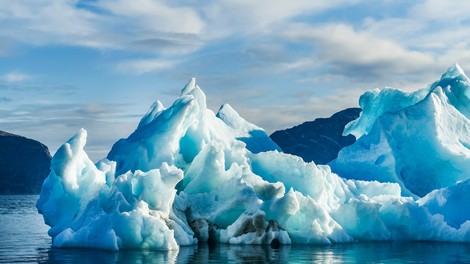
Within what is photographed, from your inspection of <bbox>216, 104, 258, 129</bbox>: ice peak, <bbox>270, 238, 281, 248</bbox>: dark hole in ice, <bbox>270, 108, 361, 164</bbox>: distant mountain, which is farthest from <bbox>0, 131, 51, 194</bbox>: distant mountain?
<bbox>270, 238, 281, 248</bbox>: dark hole in ice

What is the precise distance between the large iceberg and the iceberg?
134 inches

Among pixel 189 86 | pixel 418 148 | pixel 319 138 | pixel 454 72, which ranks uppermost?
pixel 319 138

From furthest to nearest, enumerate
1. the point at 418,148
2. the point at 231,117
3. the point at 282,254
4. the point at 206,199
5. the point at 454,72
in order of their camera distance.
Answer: the point at 454,72 → the point at 231,117 → the point at 418,148 → the point at 206,199 → the point at 282,254

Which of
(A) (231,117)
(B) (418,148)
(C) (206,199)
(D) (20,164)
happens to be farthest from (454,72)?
(D) (20,164)

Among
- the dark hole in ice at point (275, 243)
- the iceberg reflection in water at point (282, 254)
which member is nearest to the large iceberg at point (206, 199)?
the dark hole in ice at point (275, 243)

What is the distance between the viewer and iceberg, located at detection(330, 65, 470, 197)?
33469mm

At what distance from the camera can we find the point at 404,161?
34719 millimetres

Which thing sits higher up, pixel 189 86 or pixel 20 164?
pixel 20 164

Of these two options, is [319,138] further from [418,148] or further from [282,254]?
[282,254]

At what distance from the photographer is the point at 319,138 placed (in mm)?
100438

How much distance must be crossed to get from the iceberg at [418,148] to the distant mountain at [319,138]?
5671 centimetres

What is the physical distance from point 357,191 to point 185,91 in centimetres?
912

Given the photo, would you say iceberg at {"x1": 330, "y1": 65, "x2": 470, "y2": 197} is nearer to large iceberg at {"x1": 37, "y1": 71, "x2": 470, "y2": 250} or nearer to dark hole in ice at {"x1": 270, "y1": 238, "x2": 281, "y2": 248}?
large iceberg at {"x1": 37, "y1": 71, "x2": 470, "y2": 250}

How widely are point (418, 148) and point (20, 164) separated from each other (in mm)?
173968
